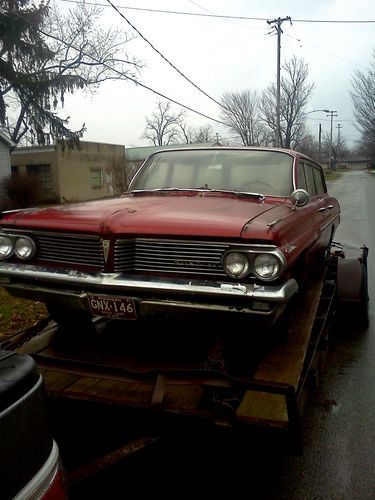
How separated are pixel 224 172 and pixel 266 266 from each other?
5.85 ft

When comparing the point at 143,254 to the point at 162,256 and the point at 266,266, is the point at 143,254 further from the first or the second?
the point at 266,266

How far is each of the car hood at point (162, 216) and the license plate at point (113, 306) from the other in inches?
15.9

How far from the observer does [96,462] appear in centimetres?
251

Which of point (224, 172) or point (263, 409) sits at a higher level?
point (224, 172)

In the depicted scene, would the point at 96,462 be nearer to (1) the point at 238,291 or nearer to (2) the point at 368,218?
(1) the point at 238,291

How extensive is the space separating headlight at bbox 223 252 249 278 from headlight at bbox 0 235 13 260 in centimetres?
160

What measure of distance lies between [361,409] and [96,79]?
32974 mm

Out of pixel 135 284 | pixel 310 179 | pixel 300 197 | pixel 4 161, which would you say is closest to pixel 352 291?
pixel 310 179

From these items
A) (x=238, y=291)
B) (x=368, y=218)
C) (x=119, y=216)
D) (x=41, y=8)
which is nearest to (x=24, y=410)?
(x=238, y=291)

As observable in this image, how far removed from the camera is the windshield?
4203 millimetres

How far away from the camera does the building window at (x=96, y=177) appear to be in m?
36.8

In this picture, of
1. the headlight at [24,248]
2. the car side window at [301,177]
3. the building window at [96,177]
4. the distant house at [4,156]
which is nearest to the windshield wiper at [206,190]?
the car side window at [301,177]

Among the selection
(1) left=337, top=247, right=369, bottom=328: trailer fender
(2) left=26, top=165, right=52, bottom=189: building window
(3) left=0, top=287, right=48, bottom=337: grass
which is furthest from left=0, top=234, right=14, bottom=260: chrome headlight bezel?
(2) left=26, top=165, right=52, bottom=189: building window

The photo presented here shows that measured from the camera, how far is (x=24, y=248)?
336cm
